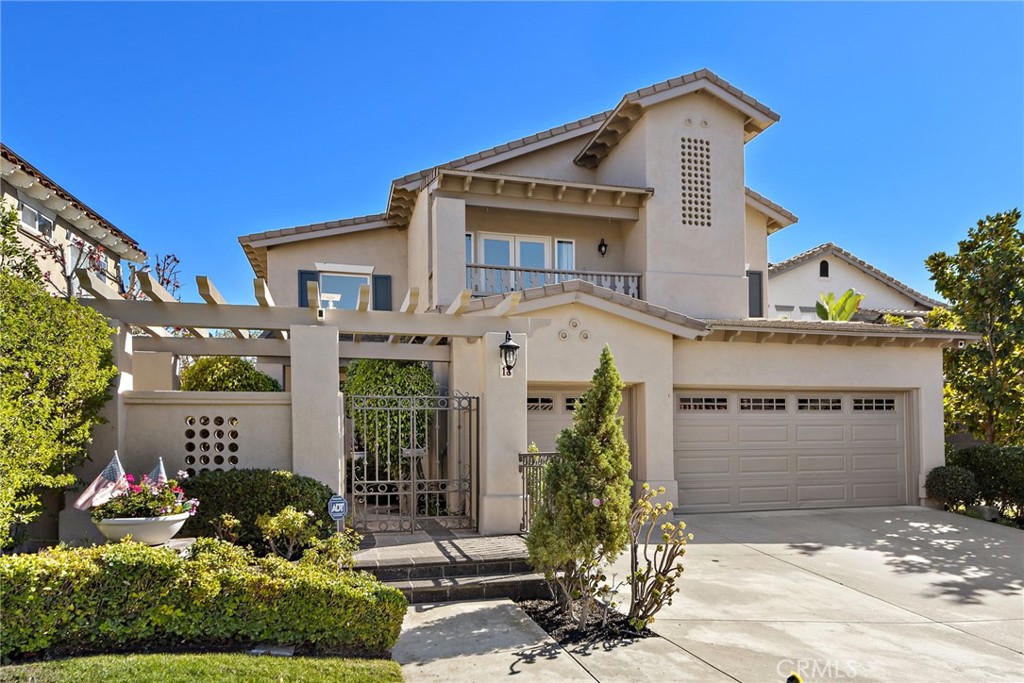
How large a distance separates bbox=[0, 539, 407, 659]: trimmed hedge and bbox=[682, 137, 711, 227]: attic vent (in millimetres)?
11890

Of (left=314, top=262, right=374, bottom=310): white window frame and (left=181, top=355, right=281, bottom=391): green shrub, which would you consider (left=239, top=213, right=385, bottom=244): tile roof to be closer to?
(left=314, top=262, right=374, bottom=310): white window frame

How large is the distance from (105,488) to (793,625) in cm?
725

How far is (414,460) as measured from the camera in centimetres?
1003

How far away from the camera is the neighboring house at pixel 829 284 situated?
82.7 feet

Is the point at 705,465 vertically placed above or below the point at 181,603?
below

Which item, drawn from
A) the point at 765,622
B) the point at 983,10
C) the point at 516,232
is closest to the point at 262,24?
the point at 516,232

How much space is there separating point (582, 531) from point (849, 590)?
13.7 ft

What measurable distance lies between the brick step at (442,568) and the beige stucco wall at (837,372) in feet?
21.8

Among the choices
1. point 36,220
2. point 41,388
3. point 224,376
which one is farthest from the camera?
point 36,220

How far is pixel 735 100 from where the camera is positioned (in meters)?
15.5

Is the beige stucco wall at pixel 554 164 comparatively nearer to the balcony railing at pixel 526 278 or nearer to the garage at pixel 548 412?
the balcony railing at pixel 526 278

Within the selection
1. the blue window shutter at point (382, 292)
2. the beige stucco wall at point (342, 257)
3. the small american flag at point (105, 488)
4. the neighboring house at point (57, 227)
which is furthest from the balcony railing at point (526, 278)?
the small american flag at point (105, 488)

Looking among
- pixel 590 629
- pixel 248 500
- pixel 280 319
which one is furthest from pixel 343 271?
pixel 590 629

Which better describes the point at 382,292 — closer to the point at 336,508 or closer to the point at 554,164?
the point at 554,164
